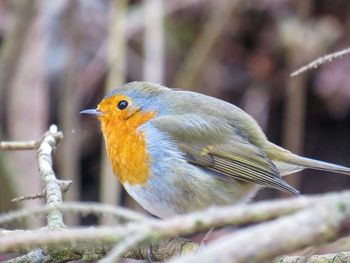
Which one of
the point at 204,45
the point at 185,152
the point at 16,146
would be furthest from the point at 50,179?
the point at 204,45

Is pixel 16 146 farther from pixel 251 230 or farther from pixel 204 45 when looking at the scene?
pixel 204 45

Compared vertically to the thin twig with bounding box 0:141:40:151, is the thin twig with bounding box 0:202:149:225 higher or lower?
lower

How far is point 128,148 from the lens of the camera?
2.73 metres

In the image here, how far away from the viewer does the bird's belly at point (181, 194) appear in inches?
102

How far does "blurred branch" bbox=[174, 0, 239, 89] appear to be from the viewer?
5.54 m

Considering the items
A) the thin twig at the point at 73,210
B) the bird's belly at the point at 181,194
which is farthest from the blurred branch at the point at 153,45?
the thin twig at the point at 73,210

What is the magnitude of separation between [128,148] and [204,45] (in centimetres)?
308

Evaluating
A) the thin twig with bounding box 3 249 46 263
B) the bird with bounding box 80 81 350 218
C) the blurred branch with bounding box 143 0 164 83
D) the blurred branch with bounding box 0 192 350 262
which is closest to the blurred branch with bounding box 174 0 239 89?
the blurred branch with bounding box 143 0 164 83

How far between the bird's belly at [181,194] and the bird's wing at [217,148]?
74 millimetres

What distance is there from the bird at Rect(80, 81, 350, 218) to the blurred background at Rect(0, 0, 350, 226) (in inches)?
67.1

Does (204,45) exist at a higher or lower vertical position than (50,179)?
higher

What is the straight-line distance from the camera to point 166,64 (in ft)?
20.0

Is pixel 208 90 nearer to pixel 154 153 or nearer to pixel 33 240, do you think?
pixel 154 153

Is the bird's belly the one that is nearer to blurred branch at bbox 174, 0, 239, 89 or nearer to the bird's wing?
the bird's wing
